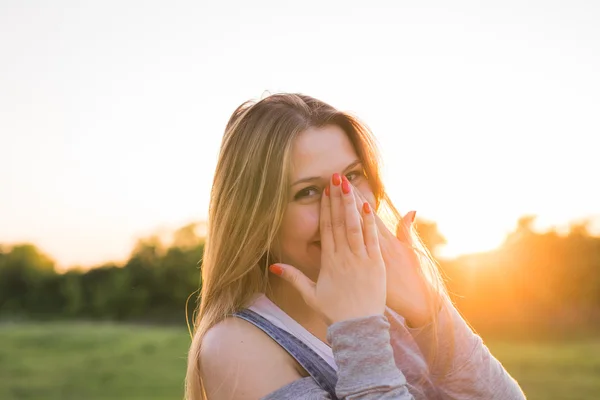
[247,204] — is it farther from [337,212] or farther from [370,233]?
[370,233]

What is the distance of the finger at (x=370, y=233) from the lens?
6.45ft

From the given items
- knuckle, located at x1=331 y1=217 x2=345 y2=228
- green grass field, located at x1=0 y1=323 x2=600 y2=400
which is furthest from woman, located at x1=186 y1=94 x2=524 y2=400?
green grass field, located at x1=0 y1=323 x2=600 y2=400

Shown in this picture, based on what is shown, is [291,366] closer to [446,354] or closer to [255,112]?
[446,354]

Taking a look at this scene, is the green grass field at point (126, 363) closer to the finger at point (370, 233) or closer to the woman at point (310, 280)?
the woman at point (310, 280)

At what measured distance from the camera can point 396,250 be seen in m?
2.20

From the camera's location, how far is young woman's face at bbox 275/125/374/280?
2133mm

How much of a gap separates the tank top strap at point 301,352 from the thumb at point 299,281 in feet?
0.45

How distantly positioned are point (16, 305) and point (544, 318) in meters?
20.1

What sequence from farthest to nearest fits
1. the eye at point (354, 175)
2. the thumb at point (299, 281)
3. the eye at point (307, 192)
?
1. the eye at point (354, 175)
2. the eye at point (307, 192)
3. the thumb at point (299, 281)

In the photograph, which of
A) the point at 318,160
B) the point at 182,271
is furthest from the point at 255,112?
the point at 182,271

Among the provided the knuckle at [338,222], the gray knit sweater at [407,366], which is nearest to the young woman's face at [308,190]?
the knuckle at [338,222]

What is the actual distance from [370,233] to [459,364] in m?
0.52

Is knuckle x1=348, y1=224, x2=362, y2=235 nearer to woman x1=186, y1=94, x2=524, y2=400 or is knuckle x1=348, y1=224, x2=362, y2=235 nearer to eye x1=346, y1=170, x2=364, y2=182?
woman x1=186, y1=94, x2=524, y2=400

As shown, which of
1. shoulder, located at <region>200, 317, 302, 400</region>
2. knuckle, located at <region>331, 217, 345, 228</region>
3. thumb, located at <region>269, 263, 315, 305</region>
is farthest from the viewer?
knuckle, located at <region>331, 217, 345, 228</region>
